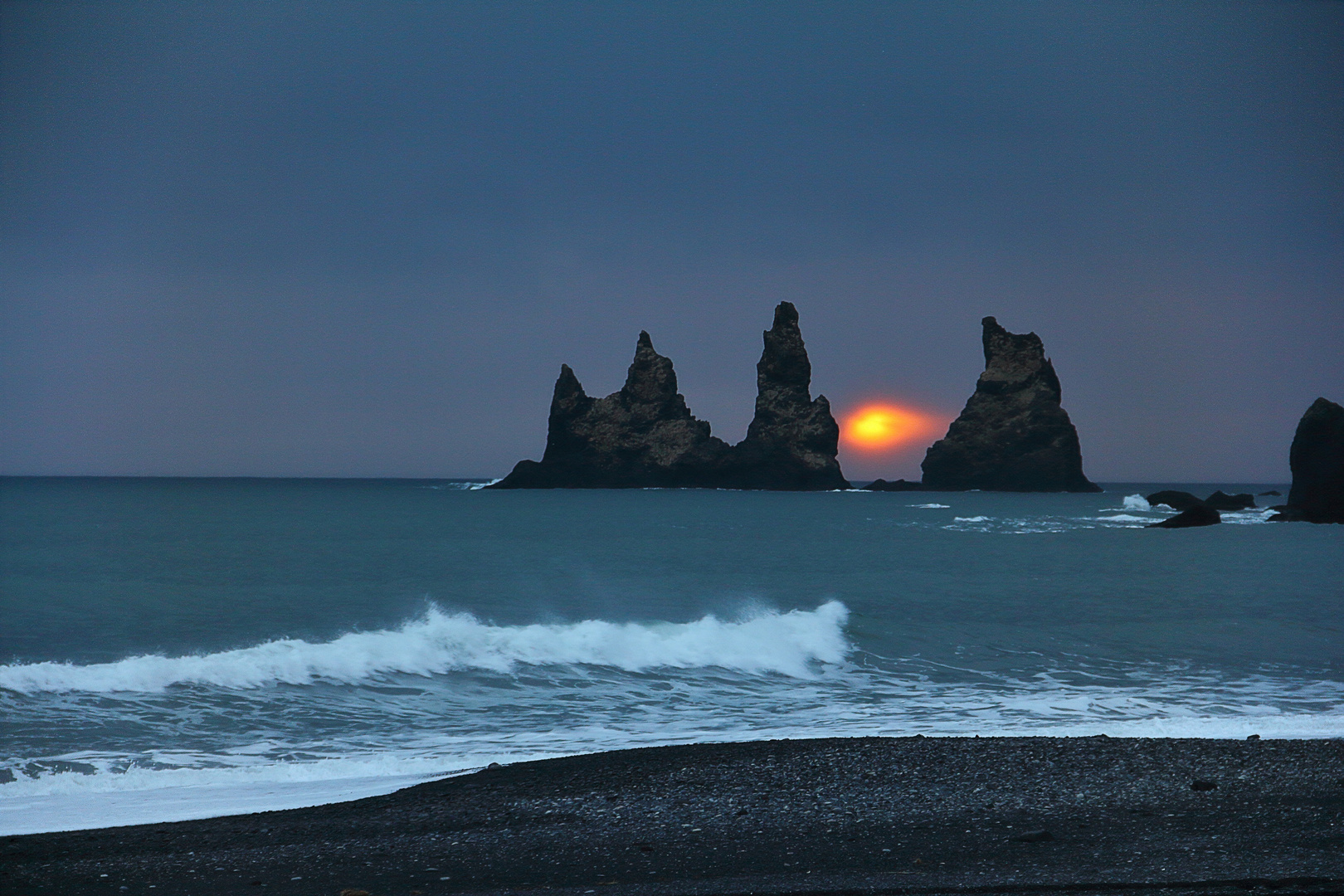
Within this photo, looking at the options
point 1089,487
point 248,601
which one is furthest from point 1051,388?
point 248,601

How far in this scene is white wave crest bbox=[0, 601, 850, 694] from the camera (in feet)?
48.5

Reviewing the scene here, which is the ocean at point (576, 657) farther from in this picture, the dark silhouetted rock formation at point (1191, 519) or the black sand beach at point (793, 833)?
the dark silhouetted rock formation at point (1191, 519)

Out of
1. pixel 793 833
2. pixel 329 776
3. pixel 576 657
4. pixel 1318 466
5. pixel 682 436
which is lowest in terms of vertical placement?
pixel 576 657

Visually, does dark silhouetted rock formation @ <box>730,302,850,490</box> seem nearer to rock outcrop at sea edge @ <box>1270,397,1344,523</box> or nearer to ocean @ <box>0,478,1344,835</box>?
rock outcrop at sea edge @ <box>1270,397,1344,523</box>

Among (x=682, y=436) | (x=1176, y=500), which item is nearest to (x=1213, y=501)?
(x=1176, y=500)

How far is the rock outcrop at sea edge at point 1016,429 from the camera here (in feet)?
Answer: 473

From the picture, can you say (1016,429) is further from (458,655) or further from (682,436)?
(458,655)

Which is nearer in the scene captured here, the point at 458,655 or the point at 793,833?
the point at 793,833

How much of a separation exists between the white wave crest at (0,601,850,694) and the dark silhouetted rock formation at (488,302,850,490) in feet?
428

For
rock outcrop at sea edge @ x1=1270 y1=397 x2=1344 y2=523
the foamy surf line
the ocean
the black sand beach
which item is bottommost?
the ocean

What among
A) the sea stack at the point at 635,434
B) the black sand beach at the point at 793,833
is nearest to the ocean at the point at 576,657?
the black sand beach at the point at 793,833

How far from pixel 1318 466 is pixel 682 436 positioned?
A: 338 ft

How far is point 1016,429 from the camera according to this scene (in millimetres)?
145125

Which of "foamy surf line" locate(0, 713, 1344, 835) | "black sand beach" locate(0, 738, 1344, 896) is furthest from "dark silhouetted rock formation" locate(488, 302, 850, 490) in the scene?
"black sand beach" locate(0, 738, 1344, 896)
